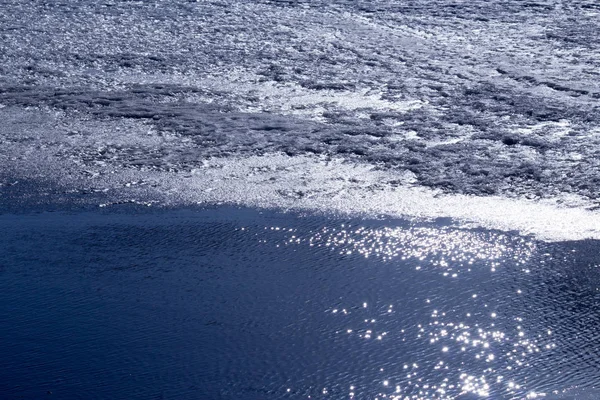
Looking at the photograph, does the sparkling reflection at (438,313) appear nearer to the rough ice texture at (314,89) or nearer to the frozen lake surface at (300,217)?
the frozen lake surface at (300,217)

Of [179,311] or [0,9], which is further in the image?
[0,9]

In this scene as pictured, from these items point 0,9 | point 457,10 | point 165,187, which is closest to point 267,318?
point 165,187

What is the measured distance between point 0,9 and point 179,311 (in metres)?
7.72

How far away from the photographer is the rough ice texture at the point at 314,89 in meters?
6.05

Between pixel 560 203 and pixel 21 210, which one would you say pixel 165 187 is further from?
pixel 560 203

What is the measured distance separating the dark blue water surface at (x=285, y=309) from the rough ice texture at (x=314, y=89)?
28.3 inches

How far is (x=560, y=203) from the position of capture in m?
5.38

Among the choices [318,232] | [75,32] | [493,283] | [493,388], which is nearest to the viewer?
[493,388]

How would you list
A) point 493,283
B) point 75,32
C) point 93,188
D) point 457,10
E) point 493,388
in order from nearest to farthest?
point 493,388
point 493,283
point 93,188
point 75,32
point 457,10

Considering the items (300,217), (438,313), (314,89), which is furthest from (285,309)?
(314,89)

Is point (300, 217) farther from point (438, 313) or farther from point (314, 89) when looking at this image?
point (314, 89)

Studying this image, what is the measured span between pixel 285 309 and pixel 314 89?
12.1 ft

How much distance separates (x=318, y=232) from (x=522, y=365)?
1644mm

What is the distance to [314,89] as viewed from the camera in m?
7.68
